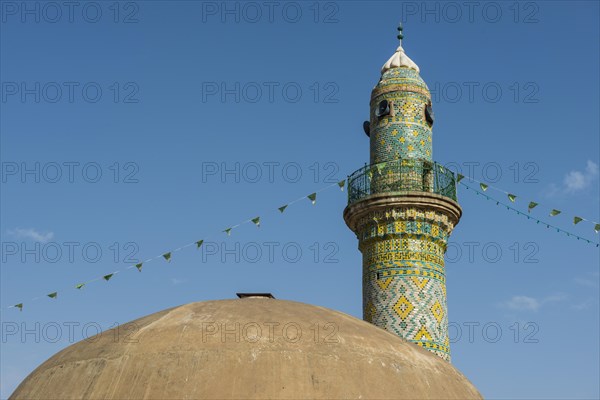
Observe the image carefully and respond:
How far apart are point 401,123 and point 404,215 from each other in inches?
84.5

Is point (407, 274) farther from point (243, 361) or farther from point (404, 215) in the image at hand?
point (243, 361)

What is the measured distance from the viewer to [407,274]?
53.0 ft

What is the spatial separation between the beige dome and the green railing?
7363mm

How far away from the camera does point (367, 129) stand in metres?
18.4

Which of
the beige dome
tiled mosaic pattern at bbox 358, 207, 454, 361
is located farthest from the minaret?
the beige dome

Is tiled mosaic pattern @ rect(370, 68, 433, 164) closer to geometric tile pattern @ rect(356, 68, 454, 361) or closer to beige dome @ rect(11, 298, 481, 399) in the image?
geometric tile pattern @ rect(356, 68, 454, 361)

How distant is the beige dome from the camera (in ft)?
27.3

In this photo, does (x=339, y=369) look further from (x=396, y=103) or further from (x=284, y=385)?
(x=396, y=103)

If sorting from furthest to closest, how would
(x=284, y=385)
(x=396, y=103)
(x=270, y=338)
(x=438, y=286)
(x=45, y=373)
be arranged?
(x=396, y=103) < (x=438, y=286) < (x=45, y=373) < (x=270, y=338) < (x=284, y=385)

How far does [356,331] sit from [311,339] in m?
0.78

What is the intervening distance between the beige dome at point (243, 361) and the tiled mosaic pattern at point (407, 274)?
18.7ft

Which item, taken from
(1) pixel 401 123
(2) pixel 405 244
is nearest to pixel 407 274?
(2) pixel 405 244

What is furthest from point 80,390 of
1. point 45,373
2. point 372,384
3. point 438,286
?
point 438,286

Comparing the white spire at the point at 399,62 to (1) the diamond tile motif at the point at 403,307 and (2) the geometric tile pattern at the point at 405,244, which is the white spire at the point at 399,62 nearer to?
(2) the geometric tile pattern at the point at 405,244
